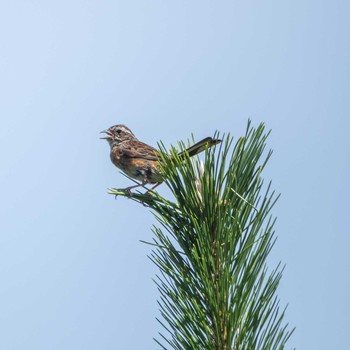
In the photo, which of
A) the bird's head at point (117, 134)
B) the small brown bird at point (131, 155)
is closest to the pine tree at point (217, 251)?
the small brown bird at point (131, 155)

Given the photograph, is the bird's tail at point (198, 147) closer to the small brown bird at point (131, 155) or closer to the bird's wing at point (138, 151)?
the small brown bird at point (131, 155)

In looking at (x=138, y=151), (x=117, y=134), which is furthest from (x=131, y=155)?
(x=117, y=134)

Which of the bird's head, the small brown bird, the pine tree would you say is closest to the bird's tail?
the pine tree

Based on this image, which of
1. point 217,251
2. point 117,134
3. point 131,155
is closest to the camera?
point 217,251

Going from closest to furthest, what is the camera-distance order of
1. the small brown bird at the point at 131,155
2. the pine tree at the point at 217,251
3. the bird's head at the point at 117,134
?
the pine tree at the point at 217,251, the small brown bird at the point at 131,155, the bird's head at the point at 117,134

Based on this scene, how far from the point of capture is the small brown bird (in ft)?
28.4

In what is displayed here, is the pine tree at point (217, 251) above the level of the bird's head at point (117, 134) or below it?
below

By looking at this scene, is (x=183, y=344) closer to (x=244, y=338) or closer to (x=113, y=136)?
(x=244, y=338)

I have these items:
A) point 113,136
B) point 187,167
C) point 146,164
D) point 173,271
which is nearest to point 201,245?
point 173,271

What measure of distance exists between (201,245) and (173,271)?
20cm

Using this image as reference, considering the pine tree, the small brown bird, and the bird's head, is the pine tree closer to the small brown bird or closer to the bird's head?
the small brown bird

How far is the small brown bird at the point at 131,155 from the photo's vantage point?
8.66 metres

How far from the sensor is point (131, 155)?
387 inches

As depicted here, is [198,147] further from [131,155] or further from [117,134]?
[117,134]
